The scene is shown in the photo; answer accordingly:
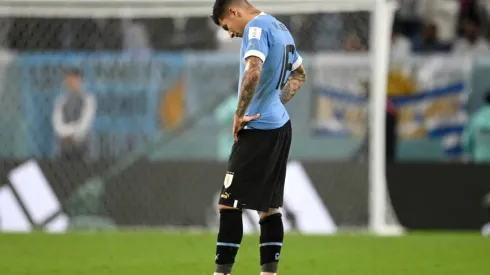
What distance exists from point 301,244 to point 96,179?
136 inches

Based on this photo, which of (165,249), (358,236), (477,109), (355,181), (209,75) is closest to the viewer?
(165,249)

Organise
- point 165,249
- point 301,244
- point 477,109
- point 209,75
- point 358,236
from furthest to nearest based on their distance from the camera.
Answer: point 477,109
point 209,75
point 358,236
point 301,244
point 165,249

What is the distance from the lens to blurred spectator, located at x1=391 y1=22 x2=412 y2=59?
17.4 m

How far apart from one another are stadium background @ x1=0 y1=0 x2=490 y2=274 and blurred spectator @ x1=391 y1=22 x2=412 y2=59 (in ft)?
9.83

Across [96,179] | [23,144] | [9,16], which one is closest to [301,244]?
[96,179]

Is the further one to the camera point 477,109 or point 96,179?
point 477,109

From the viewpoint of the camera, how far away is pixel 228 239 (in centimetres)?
641

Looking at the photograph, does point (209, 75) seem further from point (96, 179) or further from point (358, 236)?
point (358, 236)

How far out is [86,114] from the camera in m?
13.6

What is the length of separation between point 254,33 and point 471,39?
1232cm

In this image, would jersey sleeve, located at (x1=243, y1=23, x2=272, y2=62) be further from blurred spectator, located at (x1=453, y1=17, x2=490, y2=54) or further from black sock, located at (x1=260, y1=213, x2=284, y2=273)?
blurred spectator, located at (x1=453, y1=17, x2=490, y2=54)

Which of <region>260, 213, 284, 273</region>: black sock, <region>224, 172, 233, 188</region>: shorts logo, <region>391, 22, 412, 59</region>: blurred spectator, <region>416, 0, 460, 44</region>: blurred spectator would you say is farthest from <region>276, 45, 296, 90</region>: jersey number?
<region>416, 0, 460, 44</region>: blurred spectator

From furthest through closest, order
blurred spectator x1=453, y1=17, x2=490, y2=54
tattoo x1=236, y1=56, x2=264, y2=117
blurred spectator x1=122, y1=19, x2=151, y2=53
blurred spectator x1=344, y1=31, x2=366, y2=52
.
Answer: blurred spectator x1=453, y1=17, x2=490, y2=54, blurred spectator x1=122, y1=19, x2=151, y2=53, blurred spectator x1=344, y1=31, x2=366, y2=52, tattoo x1=236, y1=56, x2=264, y2=117

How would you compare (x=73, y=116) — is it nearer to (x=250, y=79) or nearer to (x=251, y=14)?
(x=251, y=14)
